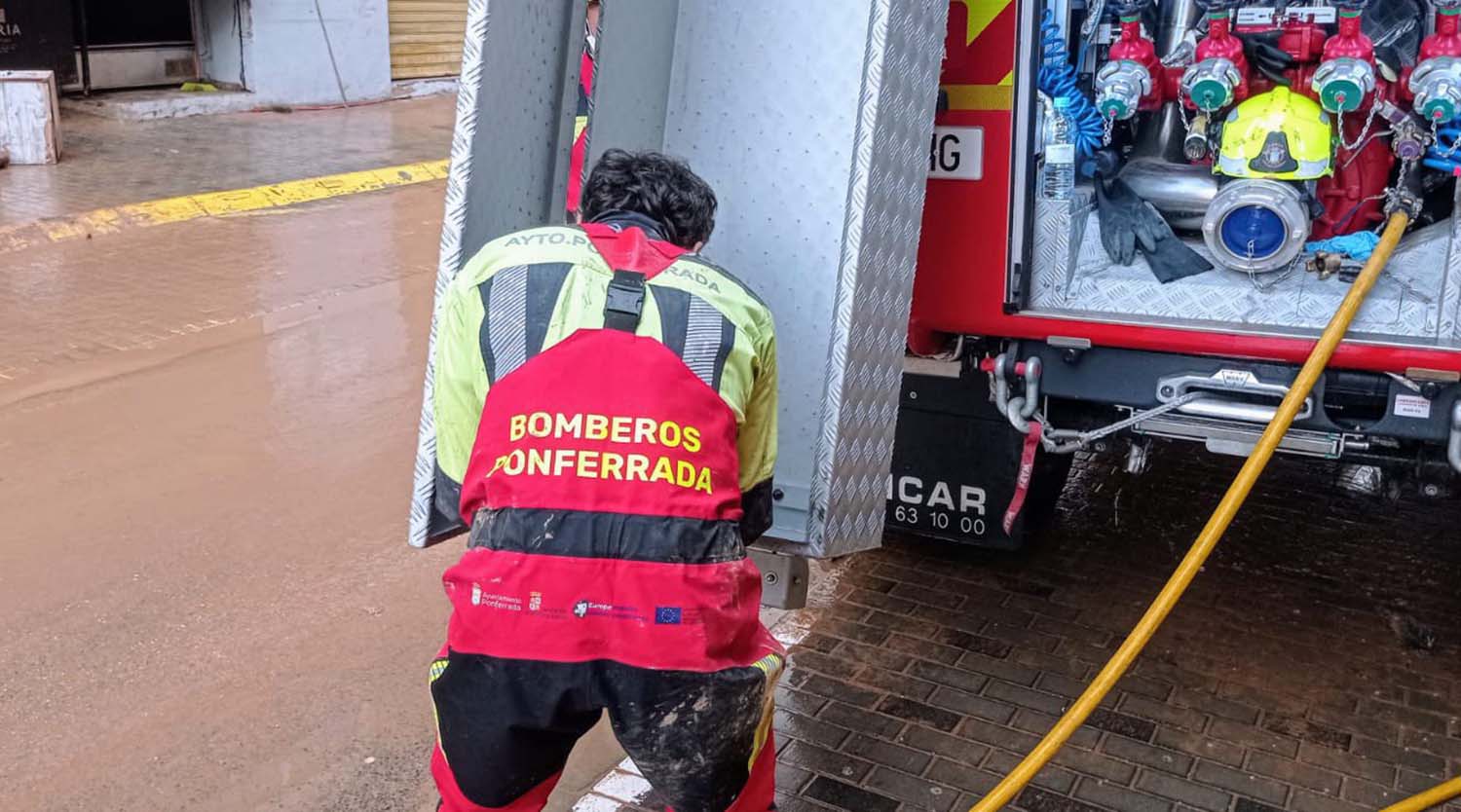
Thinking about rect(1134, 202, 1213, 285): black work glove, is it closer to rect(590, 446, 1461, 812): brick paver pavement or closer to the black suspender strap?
rect(590, 446, 1461, 812): brick paver pavement

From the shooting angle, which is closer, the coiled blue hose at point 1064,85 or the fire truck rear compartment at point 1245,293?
the fire truck rear compartment at point 1245,293

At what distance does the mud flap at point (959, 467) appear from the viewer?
4.18 metres

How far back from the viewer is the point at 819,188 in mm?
3268

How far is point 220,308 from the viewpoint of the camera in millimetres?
7852

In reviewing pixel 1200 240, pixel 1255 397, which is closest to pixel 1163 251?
pixel 1200 240

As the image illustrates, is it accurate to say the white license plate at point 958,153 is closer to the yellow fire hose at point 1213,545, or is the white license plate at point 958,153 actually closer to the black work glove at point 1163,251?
the black work glove at point 1163,251

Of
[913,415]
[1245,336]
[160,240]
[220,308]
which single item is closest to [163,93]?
[160,240]

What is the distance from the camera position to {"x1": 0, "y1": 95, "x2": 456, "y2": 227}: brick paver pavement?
1023 centimetres

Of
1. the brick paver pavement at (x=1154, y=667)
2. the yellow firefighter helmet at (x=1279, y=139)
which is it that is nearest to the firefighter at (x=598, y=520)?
the brick paver pavement at (x=1154, y=667)

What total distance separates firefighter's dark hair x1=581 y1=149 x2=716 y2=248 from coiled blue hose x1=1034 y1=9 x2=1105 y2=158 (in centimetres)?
160

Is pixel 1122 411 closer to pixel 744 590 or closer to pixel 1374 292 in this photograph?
pixel 1374 292

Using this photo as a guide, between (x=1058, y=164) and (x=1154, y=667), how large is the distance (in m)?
1.52

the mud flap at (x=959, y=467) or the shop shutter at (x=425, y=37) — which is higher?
the shop shutter at (x=425, y=37)

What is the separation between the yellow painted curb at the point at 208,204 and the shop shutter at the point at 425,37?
3.99 metres
